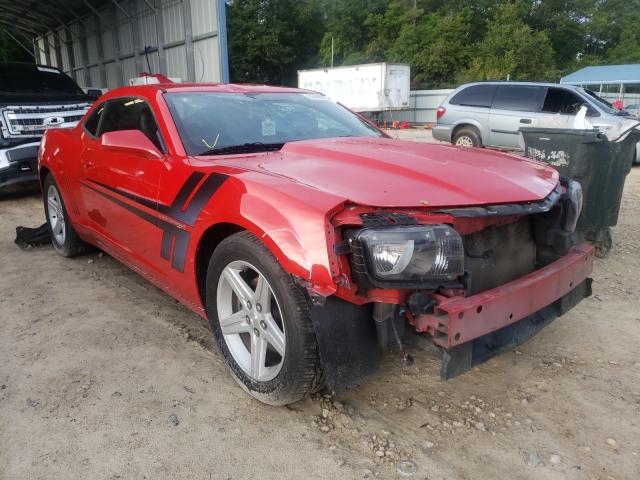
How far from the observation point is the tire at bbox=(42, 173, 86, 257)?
4.47 metres

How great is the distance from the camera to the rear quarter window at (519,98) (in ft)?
33.4

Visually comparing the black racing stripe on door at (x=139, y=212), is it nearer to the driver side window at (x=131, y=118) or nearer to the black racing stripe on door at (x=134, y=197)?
the black racing stripe on door at (x=134, y=197)

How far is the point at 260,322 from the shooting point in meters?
2.35

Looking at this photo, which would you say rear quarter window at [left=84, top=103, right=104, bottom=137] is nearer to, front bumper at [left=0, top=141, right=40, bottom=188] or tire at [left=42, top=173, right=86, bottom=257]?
tire at [left=42, top=173, right=86, bottom=257]

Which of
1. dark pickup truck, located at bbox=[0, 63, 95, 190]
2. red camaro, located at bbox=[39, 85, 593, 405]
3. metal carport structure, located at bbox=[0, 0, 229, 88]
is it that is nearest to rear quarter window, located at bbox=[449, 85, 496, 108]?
metal carport structure, located at bbox=[0, 0, 229, 88]

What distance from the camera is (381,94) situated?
2227 cm

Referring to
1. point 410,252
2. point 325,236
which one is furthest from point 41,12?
point 410,252

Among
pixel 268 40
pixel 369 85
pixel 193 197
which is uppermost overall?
pixel 268 40

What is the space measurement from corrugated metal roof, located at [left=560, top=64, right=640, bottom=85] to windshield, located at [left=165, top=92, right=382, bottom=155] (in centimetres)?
2957

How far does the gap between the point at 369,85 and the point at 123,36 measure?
10304 mm

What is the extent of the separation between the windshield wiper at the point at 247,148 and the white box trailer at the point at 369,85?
19.5 m

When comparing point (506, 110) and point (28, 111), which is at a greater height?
point (28, 111)

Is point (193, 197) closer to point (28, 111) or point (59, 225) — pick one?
point (59, 225)

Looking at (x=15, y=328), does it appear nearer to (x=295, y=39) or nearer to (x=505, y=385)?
(x=505, y=385)
